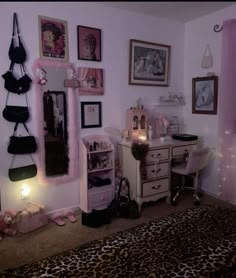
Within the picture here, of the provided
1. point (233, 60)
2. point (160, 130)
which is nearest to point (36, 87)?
point (160, 130)

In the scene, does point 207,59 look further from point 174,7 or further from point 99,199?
point 99,199

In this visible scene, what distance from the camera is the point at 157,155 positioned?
122 inches

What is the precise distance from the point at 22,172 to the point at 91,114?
1054 millimetres

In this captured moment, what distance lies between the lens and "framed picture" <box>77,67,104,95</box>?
9.83 ft

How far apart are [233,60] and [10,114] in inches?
103

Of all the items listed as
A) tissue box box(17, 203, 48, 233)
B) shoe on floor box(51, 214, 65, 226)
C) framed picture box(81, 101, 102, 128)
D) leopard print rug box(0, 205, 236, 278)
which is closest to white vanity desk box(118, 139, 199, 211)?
framed picture box(81, 101, 102, 128)

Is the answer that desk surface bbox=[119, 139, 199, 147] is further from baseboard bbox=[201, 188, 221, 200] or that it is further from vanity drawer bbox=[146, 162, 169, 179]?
baseboard bbox=[201, 188, 221, 200]

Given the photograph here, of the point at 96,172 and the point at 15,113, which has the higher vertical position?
the point at 15,113

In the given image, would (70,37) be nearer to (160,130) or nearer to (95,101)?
(95,101)

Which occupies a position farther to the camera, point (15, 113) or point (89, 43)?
point (89, 43)

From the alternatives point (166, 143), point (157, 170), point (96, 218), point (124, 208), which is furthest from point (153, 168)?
point (96, 218)

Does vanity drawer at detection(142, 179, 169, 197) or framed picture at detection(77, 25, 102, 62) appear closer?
framed picture at detection(77, 25, 102, 62)

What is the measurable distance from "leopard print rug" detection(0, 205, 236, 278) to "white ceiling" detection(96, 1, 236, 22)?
101 inches

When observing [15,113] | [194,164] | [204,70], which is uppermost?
[204,70]
